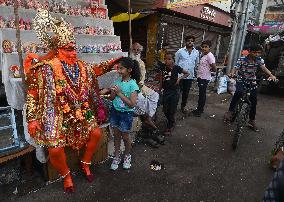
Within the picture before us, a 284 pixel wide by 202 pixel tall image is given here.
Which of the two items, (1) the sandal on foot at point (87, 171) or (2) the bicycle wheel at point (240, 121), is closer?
(1) the sandal on foot at point (87, 171)

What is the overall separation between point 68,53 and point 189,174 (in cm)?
263

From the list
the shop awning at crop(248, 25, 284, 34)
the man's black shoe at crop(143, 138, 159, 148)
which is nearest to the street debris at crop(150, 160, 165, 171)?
the man's black shoe at crop(143, 138, 159, 148)

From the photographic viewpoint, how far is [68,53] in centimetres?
353

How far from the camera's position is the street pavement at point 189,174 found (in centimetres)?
360

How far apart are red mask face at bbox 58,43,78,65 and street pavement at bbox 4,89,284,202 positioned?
175cm

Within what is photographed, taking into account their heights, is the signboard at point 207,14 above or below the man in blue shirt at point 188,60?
above

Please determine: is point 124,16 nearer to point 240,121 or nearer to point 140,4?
point 140,4

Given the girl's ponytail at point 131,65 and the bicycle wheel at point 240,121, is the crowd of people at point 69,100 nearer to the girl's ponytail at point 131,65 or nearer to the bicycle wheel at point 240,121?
the girl's ponytail at point 131,65

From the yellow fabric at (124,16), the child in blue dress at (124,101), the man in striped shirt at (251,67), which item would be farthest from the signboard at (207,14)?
the child in blue dress at (124,101)

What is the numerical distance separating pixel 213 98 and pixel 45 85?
730 centimetres

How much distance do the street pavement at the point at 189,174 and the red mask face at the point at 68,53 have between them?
5.73 ft

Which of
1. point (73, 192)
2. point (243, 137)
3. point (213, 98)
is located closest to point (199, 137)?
point (243, 137)

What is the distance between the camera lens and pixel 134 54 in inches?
238

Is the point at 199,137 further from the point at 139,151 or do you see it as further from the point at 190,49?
the point at 190,49
